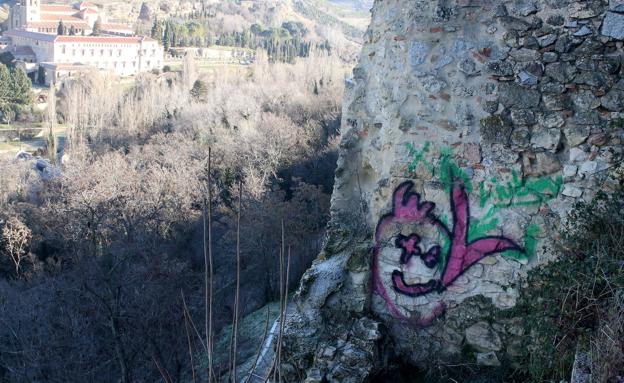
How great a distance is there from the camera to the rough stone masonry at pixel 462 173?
3.68m

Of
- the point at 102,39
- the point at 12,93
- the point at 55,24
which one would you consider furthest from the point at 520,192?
the point at 55,24

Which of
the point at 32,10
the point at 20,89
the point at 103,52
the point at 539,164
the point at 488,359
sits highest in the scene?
the point at 32,10

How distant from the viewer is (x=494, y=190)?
12.9 ft

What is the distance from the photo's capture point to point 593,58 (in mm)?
3645

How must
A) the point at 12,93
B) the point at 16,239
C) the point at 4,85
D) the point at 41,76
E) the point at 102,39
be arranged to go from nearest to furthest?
the point at 16,239
the point at 4,85
the point at 12,93
the point at 41,76
the point at 102,39

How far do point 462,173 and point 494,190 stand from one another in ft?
0.74

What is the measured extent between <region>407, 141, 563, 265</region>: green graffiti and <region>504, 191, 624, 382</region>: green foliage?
0.19m

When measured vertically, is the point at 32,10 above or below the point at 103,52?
above

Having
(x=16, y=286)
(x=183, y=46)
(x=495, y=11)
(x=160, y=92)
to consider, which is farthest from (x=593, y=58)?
(x=183, y=46)

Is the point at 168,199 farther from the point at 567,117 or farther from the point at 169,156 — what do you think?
the point at 567,117

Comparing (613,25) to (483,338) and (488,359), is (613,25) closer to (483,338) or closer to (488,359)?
(483,338)

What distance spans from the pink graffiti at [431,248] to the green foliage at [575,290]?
36 centimetres

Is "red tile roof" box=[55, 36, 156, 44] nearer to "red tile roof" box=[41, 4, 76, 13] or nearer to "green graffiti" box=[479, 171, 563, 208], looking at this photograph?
"red tile roof" box=[41, 4, 76, 13]

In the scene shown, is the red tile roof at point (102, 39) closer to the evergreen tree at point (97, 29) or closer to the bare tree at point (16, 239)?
the evergreen tree at point (97, 29)
